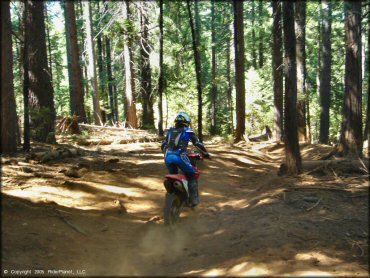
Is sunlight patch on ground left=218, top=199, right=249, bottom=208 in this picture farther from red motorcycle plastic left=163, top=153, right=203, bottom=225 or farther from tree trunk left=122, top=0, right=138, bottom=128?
tree trunk left=122, top=0, right=138, bottom=128

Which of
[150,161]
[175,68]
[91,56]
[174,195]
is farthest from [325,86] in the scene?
[174,195]

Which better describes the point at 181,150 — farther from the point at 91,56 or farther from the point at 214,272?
the point at 91,56

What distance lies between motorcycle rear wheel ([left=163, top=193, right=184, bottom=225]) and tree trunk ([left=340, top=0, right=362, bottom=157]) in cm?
640

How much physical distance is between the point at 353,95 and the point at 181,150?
22.3 feet

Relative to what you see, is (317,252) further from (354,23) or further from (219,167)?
(354,23)

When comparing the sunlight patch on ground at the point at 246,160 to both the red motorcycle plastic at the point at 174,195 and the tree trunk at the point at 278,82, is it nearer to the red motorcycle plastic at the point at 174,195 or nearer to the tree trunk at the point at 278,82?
the tree trunk at the point at 278,82

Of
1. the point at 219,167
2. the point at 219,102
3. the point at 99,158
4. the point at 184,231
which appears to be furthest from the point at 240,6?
the point at 219,102

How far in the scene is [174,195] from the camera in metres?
7.29

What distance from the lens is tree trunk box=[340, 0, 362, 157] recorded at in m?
11.2

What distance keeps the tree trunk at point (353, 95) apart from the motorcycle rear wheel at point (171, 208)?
6401mm

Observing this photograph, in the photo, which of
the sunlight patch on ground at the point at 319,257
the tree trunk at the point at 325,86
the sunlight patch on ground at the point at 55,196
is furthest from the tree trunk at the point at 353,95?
the tree trunk at the point at 325,86

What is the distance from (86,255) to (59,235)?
0.88 meters

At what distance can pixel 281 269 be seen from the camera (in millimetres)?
4469

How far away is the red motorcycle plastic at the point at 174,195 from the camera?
7.12 meters
